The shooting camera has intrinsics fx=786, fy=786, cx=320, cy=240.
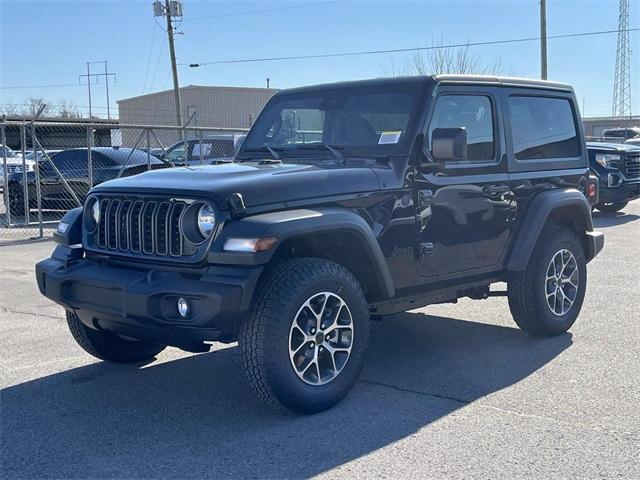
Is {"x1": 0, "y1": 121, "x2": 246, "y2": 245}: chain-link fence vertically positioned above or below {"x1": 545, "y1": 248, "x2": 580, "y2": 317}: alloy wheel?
above

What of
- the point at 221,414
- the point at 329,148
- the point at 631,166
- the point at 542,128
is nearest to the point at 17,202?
the point at 631,166

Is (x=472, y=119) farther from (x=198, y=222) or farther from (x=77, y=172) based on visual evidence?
(x=77, y=172)

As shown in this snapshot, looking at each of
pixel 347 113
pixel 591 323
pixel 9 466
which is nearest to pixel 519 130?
pixel 347 113

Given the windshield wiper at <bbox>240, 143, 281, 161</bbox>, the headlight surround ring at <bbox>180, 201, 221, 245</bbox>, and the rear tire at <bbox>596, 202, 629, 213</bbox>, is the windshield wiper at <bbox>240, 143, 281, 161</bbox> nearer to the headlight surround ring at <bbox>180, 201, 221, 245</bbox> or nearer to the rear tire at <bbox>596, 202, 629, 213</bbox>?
the headlight surround ring at <bbox>180, 201, 221, 245</bbox>

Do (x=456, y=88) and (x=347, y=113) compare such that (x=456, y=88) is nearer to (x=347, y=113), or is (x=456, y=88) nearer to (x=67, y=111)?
(x=347, y=113)

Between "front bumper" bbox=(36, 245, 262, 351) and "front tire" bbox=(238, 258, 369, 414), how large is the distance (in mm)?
164

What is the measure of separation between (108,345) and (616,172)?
12030 millimetres

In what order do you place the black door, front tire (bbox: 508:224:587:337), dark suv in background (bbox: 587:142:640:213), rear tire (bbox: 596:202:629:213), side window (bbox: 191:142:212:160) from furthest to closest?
side window (bbox: 191:142:212:160) → rear tire (bbox: 596:202:629:213) → dark suv in background (bbox: 587:142:640:213) → front tire (bbox: 508:224:587:337) → the black door

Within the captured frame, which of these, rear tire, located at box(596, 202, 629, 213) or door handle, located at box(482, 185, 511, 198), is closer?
door handle, located at box(482, 185, 511, 198)

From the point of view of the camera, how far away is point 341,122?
219 inches

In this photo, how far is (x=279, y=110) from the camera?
6102mm

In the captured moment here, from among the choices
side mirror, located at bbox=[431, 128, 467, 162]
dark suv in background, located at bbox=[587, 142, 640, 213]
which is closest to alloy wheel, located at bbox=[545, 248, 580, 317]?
side mirror, located at bbox=[431, 128, 467, 162]

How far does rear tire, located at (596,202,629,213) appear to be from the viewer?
50.6ft

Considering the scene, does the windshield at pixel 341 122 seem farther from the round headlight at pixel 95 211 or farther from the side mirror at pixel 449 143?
the round headlight at pixel 95 211
